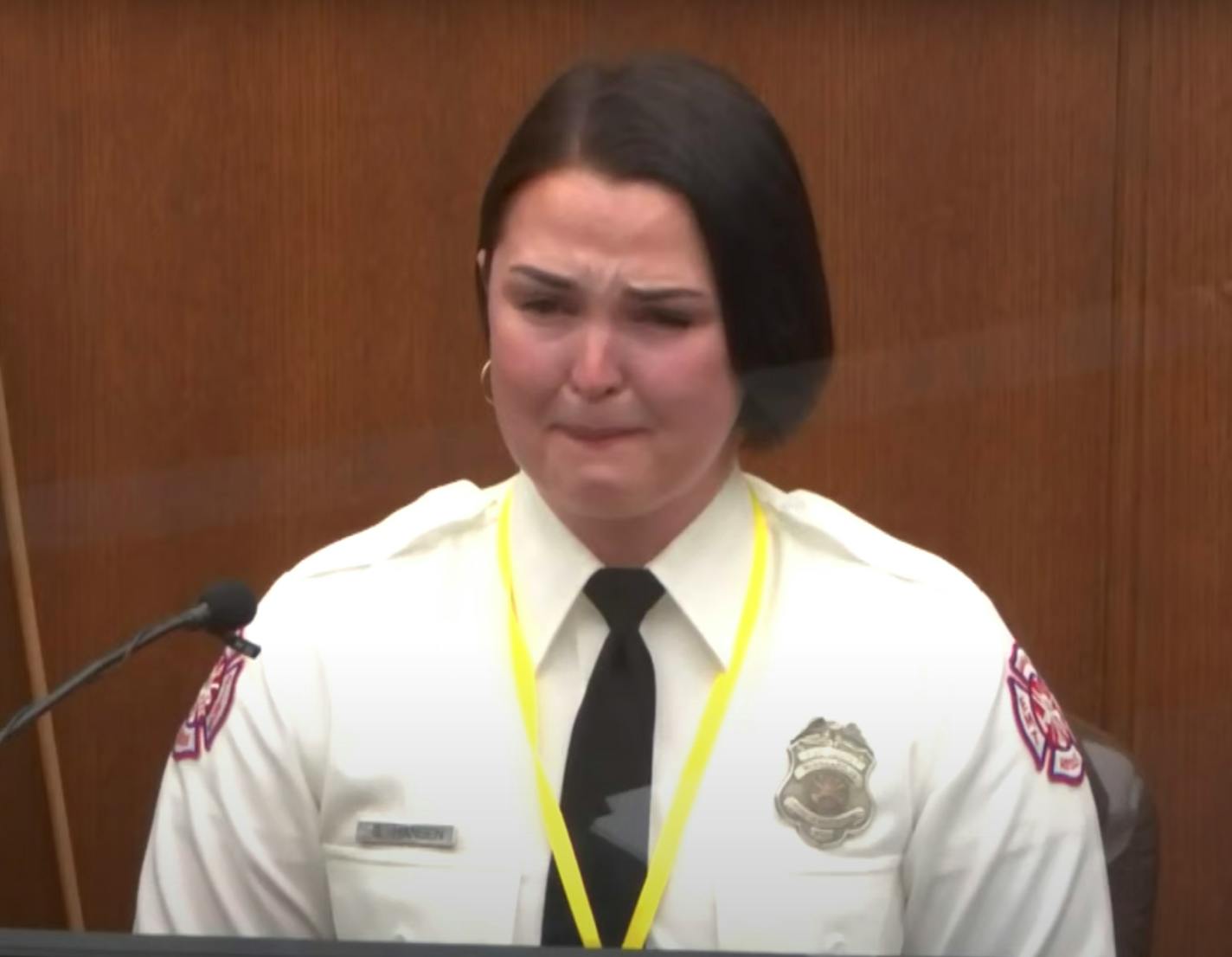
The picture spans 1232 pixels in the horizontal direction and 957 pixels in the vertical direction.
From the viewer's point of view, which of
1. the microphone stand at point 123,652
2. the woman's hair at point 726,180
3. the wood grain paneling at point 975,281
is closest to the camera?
the microphone stand at point 123,652

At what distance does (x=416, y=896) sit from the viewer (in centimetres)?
129

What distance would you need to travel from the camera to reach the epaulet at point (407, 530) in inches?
53.0

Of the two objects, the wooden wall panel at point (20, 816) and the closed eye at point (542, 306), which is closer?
the closed eye at point (542, 306)

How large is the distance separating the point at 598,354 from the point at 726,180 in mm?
142

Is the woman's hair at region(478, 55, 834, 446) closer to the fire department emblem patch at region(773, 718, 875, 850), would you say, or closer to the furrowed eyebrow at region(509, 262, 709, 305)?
the furrowed eyebrow at region(509, 262, 709, 305)

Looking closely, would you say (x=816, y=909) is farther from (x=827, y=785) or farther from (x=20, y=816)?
(x=20, y=816)

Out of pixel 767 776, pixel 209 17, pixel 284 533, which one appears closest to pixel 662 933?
pixel 767 776

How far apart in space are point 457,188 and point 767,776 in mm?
477

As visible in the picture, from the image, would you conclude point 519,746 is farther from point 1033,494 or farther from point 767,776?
point 1033,494

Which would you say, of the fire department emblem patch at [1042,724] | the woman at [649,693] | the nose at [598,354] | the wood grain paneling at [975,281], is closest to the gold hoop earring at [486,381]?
the woman at [649,693]

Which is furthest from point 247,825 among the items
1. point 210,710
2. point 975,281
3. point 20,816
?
point 975,281

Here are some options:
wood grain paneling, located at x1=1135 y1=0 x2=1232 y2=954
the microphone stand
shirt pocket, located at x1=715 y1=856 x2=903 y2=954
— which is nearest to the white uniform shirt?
shirt pocket, located at x1=715 y1=856 x2=903 y2=954

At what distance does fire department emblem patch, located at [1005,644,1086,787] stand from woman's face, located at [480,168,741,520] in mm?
255

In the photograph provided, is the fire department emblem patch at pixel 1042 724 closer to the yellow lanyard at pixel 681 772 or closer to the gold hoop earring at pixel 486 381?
the yellow lanyard at pixel 681 772
